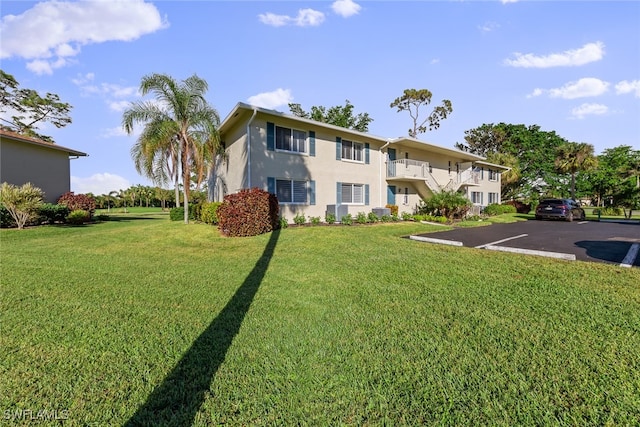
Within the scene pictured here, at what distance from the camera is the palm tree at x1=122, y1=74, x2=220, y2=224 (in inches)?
548

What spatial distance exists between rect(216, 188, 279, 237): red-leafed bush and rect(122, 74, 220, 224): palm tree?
544cm

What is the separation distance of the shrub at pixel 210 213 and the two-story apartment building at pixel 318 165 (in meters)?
1.52

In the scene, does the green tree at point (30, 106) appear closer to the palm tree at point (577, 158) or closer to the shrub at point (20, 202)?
the shrub at point (20, 202)

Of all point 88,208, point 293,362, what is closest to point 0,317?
point 293,362

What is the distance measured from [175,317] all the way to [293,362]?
6.64ft

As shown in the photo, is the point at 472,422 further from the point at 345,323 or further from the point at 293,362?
the point at 345,323

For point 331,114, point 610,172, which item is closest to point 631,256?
point 331,114

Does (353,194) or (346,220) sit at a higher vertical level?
(353,194)

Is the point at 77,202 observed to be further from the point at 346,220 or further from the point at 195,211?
the point at 346,220

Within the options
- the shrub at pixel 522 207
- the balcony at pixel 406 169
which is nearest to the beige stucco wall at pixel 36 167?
the balcony at pixel 406 169

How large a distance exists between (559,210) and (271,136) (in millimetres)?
18857

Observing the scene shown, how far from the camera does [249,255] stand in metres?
7.59

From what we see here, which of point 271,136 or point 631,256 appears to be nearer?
point 631,256

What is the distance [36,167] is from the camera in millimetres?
17250
